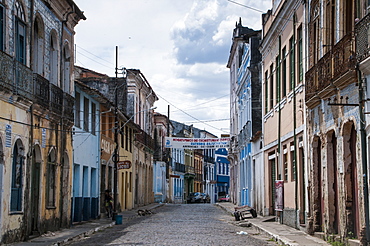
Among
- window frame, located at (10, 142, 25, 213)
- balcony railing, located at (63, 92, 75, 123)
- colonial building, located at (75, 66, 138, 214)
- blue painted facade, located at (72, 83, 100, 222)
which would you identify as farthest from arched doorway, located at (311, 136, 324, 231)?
colonial building, located at (75, 66, 138, 214)

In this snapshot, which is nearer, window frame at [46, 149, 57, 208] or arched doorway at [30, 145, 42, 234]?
arched doorway at [30, 145, 42, 234]

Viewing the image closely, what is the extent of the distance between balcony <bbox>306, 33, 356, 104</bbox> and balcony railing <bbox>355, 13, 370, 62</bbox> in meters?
0.40

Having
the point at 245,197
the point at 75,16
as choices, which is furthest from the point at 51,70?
the point at 245,197

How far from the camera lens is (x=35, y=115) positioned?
53.5ft

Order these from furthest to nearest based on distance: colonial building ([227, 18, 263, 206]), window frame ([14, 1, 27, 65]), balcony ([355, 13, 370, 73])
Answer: colonial building ([227, 18, 263, 206])
window frame ([14, 1, 27, 65])
balcony ([355, 13, 370, 73])

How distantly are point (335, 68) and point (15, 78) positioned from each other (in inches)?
296

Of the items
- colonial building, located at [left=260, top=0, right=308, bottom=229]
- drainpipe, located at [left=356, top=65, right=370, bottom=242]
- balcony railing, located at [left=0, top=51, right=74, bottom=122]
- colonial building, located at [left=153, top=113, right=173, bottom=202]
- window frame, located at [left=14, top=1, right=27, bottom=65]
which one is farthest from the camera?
colonial building, located at [left=153, top=113, right=173, bottom=202]

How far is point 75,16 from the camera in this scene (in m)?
20.4

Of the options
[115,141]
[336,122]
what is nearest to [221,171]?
[115,141]

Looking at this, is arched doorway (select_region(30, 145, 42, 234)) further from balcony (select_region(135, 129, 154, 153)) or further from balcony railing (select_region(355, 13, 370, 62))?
balcony (select_region(135, 129, 154, 153))

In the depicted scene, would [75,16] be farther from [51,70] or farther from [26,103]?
[26,103]

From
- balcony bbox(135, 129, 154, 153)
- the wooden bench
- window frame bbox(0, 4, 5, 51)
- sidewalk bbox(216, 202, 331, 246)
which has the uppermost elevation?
window frame bbox(0, 4, 5, 51)

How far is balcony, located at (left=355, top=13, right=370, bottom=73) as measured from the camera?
10.7 m

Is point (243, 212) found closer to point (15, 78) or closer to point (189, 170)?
point (15, 78)
